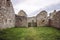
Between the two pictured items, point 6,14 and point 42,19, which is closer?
point 6,14

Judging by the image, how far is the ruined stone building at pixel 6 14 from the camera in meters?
21.7

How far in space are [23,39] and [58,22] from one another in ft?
32.9

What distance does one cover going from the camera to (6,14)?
23.0 metres

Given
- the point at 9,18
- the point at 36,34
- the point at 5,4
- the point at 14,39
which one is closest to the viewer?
the point at 14,39

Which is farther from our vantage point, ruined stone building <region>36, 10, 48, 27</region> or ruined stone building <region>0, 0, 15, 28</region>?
ruined stone building <region>36, 10, 48, 27</region>

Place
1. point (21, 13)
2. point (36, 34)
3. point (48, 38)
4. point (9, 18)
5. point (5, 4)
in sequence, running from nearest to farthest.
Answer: point (48, 38) < point (36, 34) < point (5, 4) < point (9, 18) < point (21, 13)

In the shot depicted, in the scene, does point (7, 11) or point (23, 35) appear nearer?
Result: point (23, 35)

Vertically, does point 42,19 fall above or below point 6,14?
below

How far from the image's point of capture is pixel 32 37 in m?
19.8

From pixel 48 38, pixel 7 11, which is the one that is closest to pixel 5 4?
pixel 7 11

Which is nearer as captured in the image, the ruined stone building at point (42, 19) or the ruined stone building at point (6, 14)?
the ruined stone building at point (6, 14)

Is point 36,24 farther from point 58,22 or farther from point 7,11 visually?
point 7,11

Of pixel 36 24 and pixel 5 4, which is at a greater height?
pixel 5 4

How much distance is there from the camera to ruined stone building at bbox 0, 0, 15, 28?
21744mm
